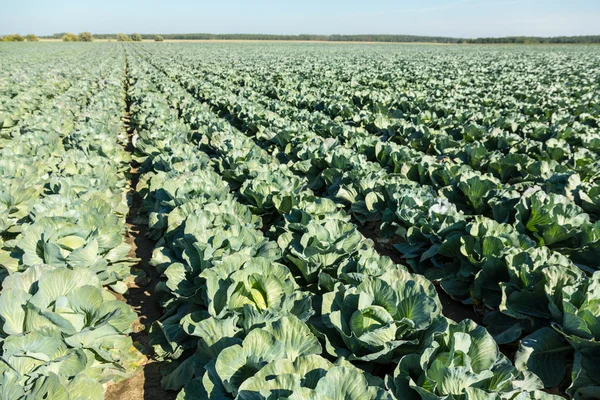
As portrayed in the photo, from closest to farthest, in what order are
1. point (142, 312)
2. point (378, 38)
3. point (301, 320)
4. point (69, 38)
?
1. point (301, 320)
2. point (142, 312)
3. point (69, 38)
4. point (378, 38)

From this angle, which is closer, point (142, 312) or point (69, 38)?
point (142, 312)

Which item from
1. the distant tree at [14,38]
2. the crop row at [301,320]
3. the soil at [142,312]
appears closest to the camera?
the crop row at [301,320]

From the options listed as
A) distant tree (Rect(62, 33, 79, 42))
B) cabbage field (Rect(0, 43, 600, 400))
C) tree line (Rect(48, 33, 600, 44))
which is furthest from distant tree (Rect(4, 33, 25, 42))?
cabbage field (Rect(0, 43, 600, 400))

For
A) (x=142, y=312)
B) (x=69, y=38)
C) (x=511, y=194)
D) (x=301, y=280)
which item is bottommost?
(x=142, y=312)

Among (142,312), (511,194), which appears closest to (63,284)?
(142,312)

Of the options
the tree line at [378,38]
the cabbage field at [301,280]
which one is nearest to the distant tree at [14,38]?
the tree line at [378,38]

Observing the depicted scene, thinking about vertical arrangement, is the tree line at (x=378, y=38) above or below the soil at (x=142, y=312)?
above

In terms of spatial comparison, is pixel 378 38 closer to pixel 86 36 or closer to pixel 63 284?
pixel 86 36

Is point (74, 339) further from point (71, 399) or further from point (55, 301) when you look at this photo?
point (71, 399)

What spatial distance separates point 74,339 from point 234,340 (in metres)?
1.11

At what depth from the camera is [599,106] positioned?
1090 centimetres

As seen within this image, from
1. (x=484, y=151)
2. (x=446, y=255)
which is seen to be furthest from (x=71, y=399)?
(x=484, y=151)

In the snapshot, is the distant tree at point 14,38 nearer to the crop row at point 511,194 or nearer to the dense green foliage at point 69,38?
the dense green foliage at point 69,38

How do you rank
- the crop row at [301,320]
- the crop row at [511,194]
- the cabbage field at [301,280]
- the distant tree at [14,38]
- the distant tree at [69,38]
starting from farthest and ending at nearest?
the distant tree at [69,38] → the distant tree at [14,38] → the crop row at [511,194] → the cabbage field at [301,280] → the crop row at [301,320]
